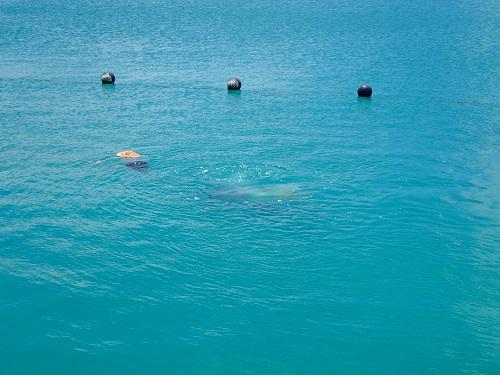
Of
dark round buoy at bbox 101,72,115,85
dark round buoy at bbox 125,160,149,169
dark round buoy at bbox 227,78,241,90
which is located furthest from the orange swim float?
dark round buoy at bbox 101,72,115,85

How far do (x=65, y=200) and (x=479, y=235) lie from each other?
1877cm

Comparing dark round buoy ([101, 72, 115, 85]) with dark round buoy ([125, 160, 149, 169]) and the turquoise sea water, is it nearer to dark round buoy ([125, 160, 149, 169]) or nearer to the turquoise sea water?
the turquoise sea water

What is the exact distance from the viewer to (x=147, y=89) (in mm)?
49812

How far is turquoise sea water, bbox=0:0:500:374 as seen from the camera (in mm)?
20203

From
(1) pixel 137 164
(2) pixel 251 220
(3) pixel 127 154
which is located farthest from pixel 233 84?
(2) pixel 251 220

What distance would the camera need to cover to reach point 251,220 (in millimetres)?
27453

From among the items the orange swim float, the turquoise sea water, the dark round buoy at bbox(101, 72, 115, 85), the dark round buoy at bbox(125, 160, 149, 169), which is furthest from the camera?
the dark round buoy at bbox(101, 72, 115, 85)

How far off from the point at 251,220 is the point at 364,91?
22.4 metres

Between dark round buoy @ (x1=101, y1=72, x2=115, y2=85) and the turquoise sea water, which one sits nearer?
the turquoise sea water

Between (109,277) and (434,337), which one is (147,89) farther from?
(434,337)

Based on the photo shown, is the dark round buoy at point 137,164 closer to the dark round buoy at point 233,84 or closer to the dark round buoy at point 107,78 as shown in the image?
the dark round buoy at point 233,84

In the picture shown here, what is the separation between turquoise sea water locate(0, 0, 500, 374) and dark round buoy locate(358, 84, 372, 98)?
0.95m

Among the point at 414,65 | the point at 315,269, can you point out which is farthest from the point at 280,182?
the point at 414,65

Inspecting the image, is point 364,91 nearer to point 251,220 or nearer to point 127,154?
point 127,154
